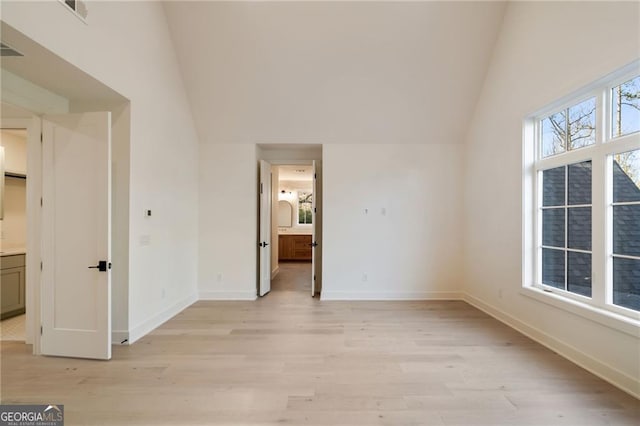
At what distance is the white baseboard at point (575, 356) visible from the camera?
220cm

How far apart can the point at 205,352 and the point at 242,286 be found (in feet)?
6.48

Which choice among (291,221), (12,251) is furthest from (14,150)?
(291,221)

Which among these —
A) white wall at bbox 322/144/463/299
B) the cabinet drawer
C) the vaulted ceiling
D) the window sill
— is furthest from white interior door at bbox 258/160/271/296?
the window sill

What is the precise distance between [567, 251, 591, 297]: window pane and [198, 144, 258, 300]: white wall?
4.25m

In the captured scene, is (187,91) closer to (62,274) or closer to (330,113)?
(330,113)

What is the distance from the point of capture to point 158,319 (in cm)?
359

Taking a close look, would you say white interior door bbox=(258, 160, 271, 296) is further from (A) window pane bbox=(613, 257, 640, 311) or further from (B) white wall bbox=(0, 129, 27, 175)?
(A) window pane bbox=(613, 257, 640, 311)

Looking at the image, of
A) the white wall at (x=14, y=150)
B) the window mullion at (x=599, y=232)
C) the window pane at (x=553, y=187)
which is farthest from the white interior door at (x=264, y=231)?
the window mullion at (x=599, y=232)

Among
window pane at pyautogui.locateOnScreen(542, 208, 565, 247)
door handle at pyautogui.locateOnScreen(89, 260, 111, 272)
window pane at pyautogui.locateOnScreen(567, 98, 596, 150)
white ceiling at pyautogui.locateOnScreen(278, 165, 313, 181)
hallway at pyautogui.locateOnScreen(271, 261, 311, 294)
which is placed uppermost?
white ceiling at pyautogui.locateOnScreen(278, 165, 313, 181)

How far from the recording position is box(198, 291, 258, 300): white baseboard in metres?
4.79

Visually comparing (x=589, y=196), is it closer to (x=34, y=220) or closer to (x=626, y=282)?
(x=626, y=282)

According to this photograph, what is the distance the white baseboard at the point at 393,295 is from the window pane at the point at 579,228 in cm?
220

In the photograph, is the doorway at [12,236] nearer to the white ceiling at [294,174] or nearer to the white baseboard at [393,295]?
the white baseboard at [393,295]

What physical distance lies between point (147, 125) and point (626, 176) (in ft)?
15.9
